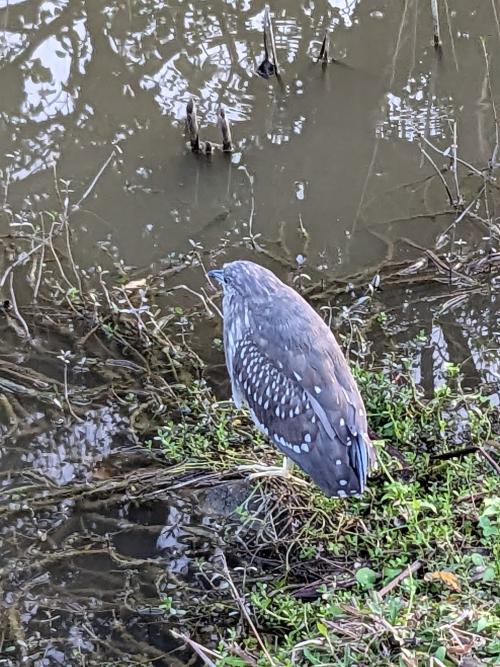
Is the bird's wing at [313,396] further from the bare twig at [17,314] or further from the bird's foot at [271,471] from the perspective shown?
the bare twig at [17,314]

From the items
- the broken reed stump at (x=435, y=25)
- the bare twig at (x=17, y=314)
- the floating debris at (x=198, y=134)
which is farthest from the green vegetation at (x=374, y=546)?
the broken reed stump at (x=435, y=25)

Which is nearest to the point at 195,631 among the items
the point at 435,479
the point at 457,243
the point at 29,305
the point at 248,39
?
the point at 435,479

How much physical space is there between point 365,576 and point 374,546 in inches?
15.3

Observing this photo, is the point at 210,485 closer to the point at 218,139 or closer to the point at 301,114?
the point at 218,139

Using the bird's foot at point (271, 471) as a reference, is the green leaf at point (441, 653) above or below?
above

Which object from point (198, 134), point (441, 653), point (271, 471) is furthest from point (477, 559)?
point (198, 134)

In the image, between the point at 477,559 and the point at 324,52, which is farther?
the point at 324,52

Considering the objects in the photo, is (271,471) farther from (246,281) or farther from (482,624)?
(482,624)

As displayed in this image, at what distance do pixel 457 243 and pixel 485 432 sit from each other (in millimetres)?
1715

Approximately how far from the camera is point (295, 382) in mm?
3676

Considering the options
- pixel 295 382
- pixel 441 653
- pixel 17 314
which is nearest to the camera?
pixel 441 653

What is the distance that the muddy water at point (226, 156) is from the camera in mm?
4465

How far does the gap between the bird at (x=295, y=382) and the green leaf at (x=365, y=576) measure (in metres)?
0.35

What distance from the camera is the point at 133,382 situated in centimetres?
461
